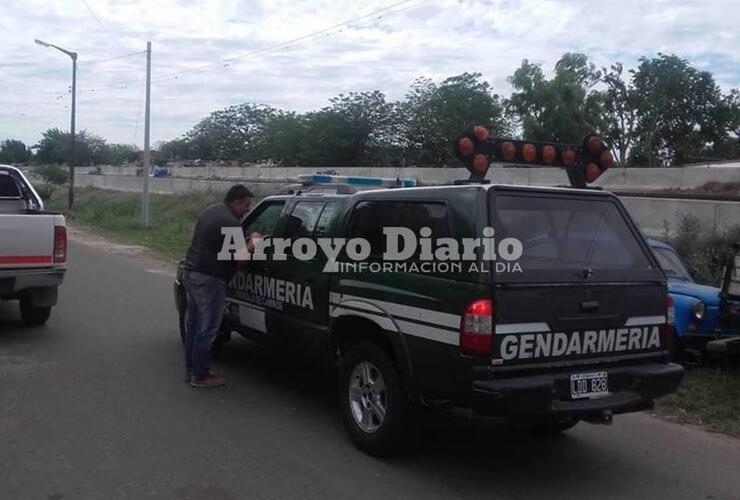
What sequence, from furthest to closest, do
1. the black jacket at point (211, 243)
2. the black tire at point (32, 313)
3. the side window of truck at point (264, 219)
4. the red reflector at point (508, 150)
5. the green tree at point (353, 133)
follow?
the green tree at point (353, 133) → the black tire at point (32, 313) → the side window of truck at point (264, 219) → the black jacket at point (211, 243) → the red reflector at point (508, 150)

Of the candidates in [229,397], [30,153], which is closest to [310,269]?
[229,397]

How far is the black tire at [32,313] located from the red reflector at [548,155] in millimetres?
6252

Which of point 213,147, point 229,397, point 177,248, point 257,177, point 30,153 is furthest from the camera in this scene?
point 30,153

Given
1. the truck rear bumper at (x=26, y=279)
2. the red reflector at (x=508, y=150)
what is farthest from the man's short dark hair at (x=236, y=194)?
the truck rear bumper at (x=26, y=279)

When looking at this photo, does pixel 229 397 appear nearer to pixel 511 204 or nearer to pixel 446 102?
pixel 511 204

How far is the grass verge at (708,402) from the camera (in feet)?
20.5

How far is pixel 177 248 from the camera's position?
2095cm

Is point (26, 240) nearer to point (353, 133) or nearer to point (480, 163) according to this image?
point (480, 163)

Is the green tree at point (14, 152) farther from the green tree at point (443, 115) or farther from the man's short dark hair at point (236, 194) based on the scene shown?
the man's short dark hair at point (236, 194)

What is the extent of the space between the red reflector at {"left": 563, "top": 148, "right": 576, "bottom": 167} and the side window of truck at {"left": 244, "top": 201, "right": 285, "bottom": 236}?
2597 mm

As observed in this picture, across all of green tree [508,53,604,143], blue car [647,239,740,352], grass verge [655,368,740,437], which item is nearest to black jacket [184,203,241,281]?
grass verge [655,368,740,437]

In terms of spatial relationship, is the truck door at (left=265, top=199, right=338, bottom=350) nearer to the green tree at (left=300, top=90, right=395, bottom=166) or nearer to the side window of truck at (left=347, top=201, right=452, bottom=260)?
the side window of truck at (left=347, top=201, right=452, bottom=260)

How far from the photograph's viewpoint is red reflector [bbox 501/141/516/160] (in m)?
5.27

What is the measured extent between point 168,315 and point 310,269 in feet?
15.9
